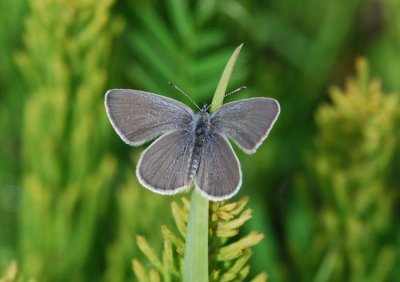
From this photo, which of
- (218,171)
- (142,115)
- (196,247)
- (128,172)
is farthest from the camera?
(128,172)

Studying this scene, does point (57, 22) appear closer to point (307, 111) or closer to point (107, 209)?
point (107, 209)

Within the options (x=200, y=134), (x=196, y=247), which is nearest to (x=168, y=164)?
(x=200, y=134)

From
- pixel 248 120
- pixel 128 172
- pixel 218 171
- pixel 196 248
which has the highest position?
pixel 128 172

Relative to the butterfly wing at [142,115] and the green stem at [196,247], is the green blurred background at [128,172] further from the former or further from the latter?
the green stem at [196,247]

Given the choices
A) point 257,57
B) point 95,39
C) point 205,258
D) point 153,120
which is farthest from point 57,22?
point 257,57

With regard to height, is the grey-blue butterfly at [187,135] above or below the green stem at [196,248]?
above

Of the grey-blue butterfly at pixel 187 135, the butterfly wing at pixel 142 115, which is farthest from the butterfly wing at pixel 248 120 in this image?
the butterfly wing at pixel 142 115

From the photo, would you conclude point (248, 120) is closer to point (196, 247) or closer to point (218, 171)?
point (218, 171)
